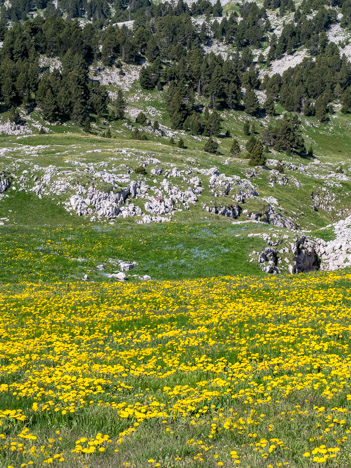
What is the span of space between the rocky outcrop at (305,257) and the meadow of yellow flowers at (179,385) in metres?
21.9

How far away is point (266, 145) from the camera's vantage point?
12150cm

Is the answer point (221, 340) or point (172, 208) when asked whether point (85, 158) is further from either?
point (221, 340)

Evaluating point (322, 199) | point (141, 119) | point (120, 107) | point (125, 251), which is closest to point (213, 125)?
point (141, 119)

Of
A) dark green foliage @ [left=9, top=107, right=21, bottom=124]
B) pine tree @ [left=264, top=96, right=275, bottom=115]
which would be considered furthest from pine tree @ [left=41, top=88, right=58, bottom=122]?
pine tree @ [left=264, top=96, right=275, bottom=115]

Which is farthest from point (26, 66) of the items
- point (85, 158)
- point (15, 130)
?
point (85, 158)

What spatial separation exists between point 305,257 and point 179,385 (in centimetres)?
3415

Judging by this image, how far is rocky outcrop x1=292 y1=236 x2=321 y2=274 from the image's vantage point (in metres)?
38.1

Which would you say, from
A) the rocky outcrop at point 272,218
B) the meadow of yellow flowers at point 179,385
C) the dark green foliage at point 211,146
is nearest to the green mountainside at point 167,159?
the rocky outcrop at point 272,218

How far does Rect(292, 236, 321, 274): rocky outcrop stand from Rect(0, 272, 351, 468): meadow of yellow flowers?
21855 mm

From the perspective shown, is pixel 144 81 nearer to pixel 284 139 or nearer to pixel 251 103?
pixel 251 103

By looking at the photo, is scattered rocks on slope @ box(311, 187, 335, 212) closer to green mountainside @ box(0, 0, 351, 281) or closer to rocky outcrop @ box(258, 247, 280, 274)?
green mountainside @ box(0, 0, 351, 281)

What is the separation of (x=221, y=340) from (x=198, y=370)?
2.74m

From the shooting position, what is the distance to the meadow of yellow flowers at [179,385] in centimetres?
541

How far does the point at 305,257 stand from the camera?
39.1 meters
